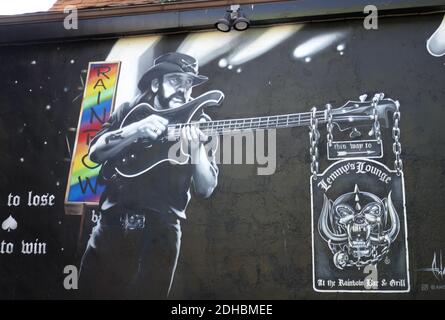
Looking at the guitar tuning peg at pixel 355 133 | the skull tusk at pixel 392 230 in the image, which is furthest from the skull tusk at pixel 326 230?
the guitar tuning peg at pixel 355 133

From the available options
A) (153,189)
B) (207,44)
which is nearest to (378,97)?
(207,44)

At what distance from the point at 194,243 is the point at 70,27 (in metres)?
3.40

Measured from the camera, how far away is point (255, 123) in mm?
6363

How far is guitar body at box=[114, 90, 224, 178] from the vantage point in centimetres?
650

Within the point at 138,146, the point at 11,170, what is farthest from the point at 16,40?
the point at 138,146

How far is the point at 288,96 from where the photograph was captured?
6344 mm

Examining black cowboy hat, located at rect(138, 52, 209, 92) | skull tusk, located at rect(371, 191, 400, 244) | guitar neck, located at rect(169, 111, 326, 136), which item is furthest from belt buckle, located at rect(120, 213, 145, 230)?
skull tusk, located at rect(371, 191, 400, 244)

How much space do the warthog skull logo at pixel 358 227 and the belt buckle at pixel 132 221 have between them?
7.19ft

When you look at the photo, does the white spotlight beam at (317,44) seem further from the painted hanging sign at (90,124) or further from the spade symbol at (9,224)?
the spade symbol at (9,224)

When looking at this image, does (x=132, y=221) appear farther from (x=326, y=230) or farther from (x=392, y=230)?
(x=392, y=230)

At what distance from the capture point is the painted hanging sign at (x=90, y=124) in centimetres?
661

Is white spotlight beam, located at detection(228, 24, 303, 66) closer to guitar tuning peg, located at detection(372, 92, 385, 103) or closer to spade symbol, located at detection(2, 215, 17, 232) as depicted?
guitar tuning peg, located at detection(372, 92, 385, 103)

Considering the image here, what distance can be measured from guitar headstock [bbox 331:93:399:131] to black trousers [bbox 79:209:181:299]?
7.69ft
